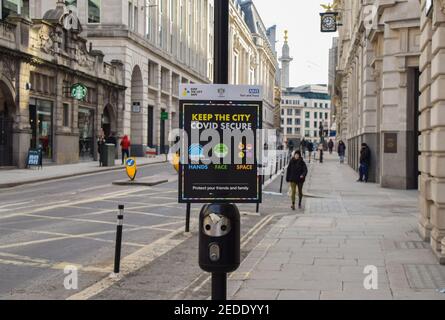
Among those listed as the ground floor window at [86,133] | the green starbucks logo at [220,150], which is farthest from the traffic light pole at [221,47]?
the ground floor window at [86,133]

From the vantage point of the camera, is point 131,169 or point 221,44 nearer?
point 221,44

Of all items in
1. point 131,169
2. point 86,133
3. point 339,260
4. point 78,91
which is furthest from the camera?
point 86,133

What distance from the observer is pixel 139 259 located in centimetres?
930

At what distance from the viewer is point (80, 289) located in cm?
733

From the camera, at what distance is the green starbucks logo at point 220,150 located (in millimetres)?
5105

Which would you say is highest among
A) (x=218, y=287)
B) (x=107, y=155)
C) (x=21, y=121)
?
(x=21, y=121)

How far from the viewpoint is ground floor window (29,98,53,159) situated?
3200 centimetres

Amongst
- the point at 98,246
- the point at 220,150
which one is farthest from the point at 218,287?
the point at 98,246

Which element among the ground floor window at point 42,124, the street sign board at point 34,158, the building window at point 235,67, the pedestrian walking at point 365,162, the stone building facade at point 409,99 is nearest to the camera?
the stone building facade at point 409,99

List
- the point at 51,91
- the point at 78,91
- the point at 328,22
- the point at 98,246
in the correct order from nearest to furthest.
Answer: the point at 98,246, the point at 328,22, the point at 51,91, the point at 78,91

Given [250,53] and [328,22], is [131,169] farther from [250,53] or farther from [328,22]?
[250,53]

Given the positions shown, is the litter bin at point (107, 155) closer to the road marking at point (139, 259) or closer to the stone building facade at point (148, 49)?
the stone building facade at point (148, 49)

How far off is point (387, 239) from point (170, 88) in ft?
165

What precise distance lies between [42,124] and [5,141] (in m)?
4.03
